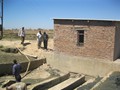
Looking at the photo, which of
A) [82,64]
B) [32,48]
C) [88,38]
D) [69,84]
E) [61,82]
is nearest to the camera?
[69,84]

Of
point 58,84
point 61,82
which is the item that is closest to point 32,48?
point 61,82

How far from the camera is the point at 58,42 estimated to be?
69.3 ft

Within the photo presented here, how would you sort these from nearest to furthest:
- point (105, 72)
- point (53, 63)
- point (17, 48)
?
1. point (105, 72)
2. point (53, 63)
3. point (17, 48)

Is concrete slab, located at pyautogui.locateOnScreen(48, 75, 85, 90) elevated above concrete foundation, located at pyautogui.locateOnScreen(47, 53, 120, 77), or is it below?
below

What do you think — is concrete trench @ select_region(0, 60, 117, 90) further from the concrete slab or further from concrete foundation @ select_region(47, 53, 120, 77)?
concrete foundation @ select_region(47, 53, 120, 77)

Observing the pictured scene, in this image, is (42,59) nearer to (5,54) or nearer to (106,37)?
(5,54)

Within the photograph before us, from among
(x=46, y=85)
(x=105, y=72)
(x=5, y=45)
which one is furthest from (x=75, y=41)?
(x=5, y=45)

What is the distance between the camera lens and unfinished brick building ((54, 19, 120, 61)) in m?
18.5

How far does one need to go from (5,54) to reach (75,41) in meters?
6.43

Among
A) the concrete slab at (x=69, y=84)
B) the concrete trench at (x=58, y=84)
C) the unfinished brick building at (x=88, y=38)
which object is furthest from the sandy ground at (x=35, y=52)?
the concrete slab at (x=69, y=84)

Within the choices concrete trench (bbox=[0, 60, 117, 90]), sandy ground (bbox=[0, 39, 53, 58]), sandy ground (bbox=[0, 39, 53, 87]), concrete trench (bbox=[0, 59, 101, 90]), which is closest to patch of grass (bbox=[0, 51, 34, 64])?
sandy ground (bbox=[0, 39, 53, 58])

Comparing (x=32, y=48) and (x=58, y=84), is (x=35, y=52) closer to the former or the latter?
(x=32, y=48)

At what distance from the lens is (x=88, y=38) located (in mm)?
19438

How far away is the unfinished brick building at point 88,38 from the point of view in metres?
18.5
